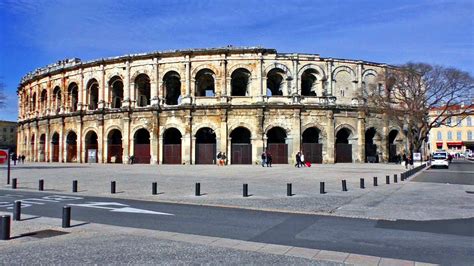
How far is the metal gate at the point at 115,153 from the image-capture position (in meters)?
41.4

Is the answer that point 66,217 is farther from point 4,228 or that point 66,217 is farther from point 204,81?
point 204,81

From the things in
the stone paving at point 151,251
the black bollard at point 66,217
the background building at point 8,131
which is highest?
the background building at point 8,131

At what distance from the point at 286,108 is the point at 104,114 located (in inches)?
765

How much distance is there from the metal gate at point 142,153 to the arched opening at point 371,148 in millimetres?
22831

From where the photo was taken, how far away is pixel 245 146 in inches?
1480

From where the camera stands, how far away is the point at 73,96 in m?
46.3

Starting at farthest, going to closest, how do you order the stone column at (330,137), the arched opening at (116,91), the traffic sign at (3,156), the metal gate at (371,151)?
the arched opening at (116,91)
the metal gate at (371,151)
the stone column at (330,137)
the traffic sign at (3,156)

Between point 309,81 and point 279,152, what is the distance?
9430mm

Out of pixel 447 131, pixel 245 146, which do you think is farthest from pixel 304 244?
pixel 447 131

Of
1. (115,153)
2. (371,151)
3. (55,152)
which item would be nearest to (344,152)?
(371,151)

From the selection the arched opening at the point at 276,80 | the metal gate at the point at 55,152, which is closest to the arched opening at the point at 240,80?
the arched opening at the point at 276,80

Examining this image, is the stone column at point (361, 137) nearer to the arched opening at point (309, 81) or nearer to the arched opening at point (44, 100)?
the arched opening at point (309, 81)

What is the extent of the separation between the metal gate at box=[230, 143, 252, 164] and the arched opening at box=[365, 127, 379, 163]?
12.9 m

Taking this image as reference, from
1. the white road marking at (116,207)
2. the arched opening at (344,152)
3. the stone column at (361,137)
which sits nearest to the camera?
the white road marking at (116,207)
